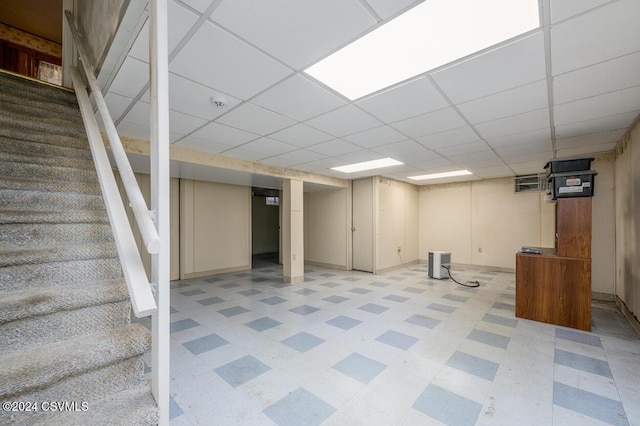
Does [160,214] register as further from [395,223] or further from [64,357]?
[395,223]

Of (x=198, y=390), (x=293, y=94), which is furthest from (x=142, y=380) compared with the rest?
(x=293, y=94)

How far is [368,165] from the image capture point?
5836 millimetres

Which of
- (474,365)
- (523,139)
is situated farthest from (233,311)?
(523,139)

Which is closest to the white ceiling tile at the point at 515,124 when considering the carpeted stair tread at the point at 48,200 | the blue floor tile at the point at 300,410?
the blue floor tile at the point at 300,410

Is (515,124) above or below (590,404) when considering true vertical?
above

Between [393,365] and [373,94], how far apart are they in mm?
Answer: 2757

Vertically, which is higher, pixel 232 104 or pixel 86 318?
pixel 232 104

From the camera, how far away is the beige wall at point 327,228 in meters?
7.88

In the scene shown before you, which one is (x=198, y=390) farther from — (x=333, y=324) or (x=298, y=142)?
(x=298, y=142)

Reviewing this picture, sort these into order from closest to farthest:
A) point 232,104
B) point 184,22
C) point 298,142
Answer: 1. point 184,22
2. point 232,104
3. point 298,142

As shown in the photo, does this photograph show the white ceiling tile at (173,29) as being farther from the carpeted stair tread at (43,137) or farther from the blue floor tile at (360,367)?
the blue floor tile at (360,367)

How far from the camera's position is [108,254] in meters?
1.70

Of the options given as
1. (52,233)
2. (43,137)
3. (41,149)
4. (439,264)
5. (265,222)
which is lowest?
(439,264)

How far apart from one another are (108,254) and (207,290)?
4.04m
